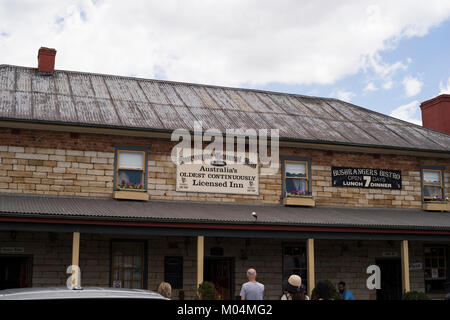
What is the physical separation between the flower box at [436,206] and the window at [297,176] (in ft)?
14.6

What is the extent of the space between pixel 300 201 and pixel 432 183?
17.2 feet

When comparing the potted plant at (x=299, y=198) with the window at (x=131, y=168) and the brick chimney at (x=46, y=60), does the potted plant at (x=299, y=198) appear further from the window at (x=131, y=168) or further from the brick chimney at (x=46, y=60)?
the brick chimney at (x=46, y=60)

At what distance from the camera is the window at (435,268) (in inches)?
748

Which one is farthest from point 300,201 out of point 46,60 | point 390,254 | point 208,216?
point 46,60

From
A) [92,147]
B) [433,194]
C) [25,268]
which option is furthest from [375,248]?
[25,268]

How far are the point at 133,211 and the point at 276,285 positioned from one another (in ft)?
17.5

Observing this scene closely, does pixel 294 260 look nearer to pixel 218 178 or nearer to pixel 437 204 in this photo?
pixel 218 178

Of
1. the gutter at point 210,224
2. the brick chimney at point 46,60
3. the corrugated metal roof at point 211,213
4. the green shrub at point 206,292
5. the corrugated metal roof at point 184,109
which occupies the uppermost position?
the brick chimney at point 46,60

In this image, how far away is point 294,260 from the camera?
1770 cm

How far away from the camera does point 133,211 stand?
14.6 meters

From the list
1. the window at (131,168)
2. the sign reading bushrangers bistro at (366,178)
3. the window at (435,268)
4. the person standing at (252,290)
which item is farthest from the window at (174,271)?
A: the window at (435,268)

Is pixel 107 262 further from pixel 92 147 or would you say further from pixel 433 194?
pixel 433 194

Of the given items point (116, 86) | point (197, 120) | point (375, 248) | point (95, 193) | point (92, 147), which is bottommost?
point (375, 248)
